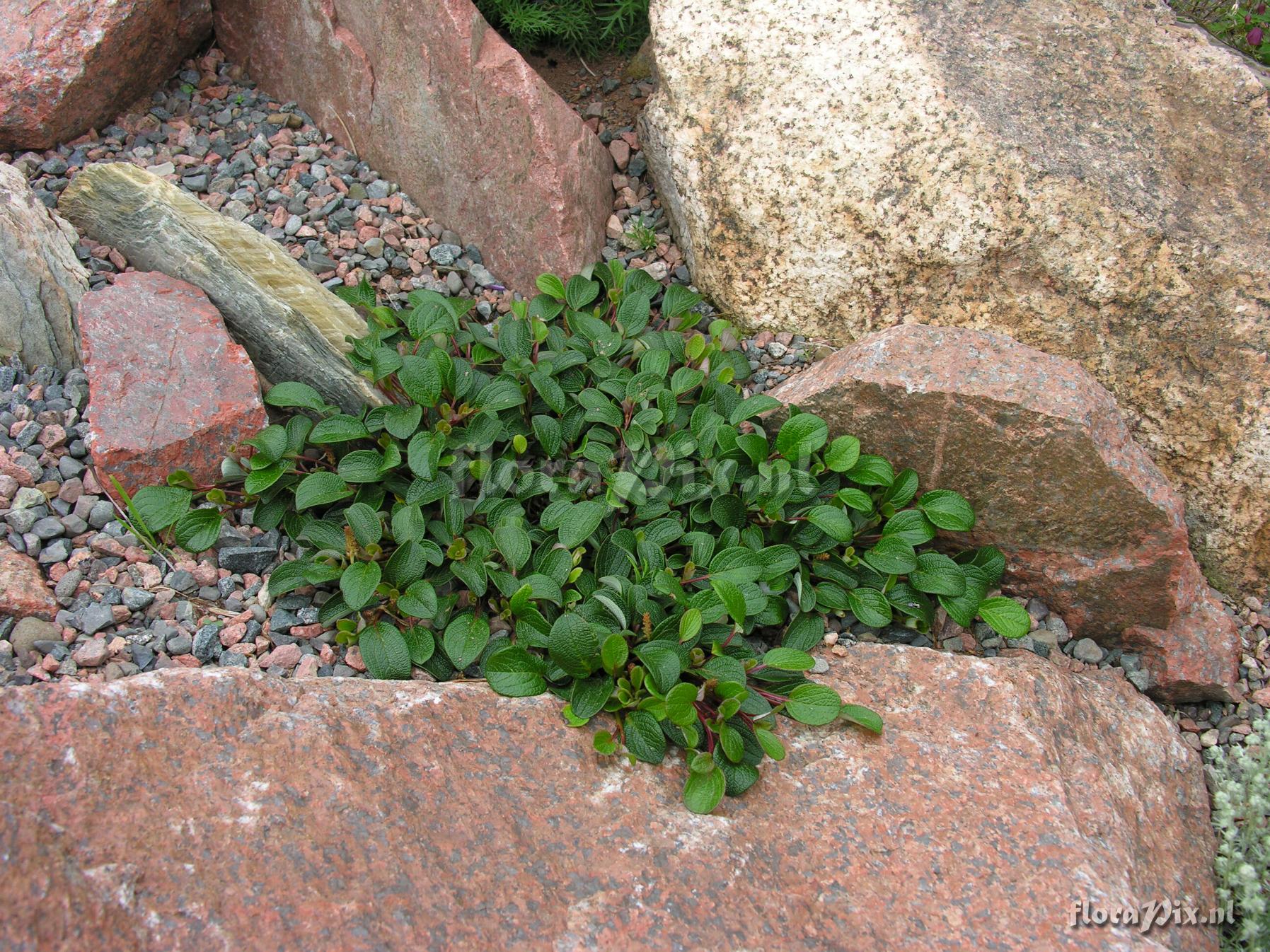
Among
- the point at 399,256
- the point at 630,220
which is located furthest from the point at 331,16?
the point at 630,220

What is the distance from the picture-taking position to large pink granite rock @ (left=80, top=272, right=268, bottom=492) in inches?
116

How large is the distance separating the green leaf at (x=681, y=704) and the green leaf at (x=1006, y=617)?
1061 mm

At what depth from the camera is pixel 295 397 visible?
3.09 meters

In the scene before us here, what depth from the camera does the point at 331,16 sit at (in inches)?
154

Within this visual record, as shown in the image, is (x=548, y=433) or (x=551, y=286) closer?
(x=548, y=433)

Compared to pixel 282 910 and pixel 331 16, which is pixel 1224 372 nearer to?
pixel 282 910

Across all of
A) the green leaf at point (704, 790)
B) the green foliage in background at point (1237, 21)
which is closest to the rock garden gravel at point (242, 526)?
the green leaf at point (704, 790)

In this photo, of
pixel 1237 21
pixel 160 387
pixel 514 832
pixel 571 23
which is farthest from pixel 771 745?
pixel 1237 21

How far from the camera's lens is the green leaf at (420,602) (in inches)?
108

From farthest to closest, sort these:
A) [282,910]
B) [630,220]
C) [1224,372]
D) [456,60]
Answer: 1. [630,220]
2. [456,60]
3. [1224,372]
4. [282,910]

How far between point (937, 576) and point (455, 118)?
2515 millimetres

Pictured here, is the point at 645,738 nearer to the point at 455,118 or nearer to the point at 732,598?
the point at 732,598

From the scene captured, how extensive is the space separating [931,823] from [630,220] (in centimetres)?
274

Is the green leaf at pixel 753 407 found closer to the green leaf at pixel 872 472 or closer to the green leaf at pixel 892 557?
the green leaf at pixel 872 472
